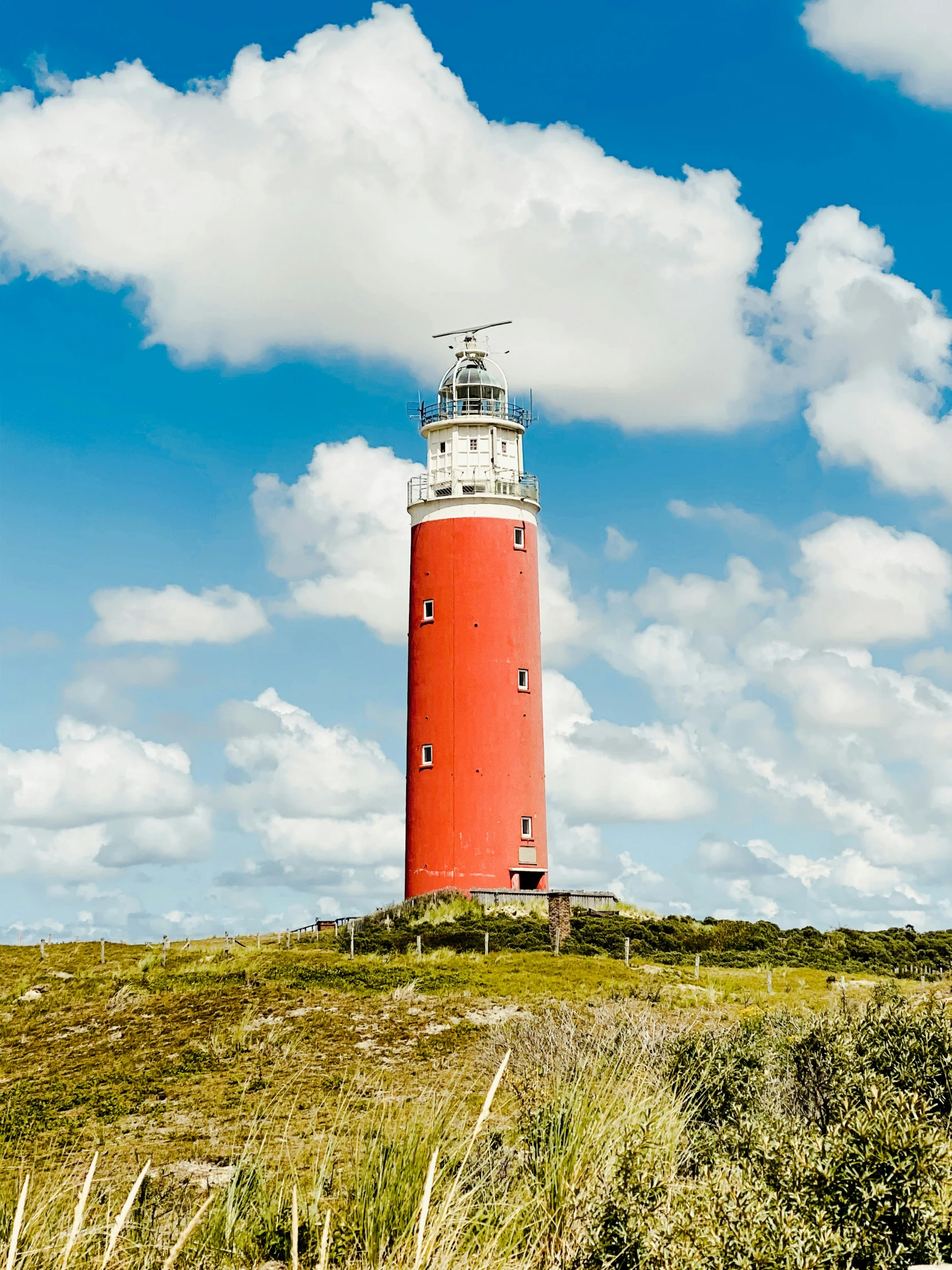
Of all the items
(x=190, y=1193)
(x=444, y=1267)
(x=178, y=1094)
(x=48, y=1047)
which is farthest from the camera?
(x=48, y=1047)

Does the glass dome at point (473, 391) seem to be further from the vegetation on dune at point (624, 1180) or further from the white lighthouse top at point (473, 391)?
the vegetation on dune at point (624, 1180)

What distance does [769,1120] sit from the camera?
10828 mm

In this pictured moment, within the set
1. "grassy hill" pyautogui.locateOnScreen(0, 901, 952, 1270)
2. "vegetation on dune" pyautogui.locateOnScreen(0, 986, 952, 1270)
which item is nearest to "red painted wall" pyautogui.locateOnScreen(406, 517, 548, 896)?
"grassy hill" pyautogui.locateOnScreen(0, 901, 952, 1270)

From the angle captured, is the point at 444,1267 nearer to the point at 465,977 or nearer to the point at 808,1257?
the point at 808,1257

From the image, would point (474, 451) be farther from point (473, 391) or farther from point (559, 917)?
point (559, 917)

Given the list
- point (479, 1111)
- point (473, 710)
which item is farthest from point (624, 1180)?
point (473, 710)

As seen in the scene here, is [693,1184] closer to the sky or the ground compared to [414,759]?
closer to the ground

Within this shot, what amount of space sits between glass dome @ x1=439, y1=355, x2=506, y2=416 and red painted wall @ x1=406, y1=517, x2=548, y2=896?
3.96m

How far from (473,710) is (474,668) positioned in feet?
Answer: 3.87

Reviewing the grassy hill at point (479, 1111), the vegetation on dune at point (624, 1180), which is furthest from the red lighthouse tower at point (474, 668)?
the vegetation on dune at point (624, 1180)

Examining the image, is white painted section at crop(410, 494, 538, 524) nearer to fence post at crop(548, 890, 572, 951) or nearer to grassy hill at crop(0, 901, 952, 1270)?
→ fence post at crop(548, 890, 572, 951)

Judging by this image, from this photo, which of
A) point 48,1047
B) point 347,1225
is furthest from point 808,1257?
point 48,1047

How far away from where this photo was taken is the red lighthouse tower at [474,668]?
125 feet

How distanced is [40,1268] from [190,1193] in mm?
4773
